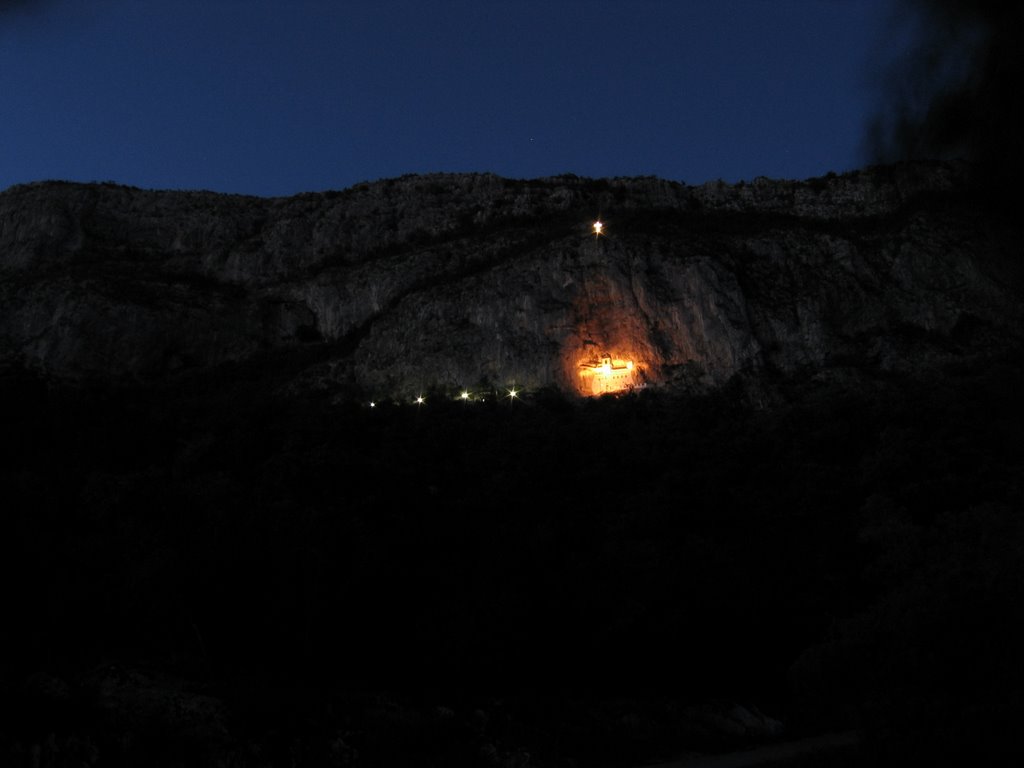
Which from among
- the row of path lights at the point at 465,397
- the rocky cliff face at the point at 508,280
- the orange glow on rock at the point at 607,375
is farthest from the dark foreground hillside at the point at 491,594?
the rocky cliff face at the point at 508,280

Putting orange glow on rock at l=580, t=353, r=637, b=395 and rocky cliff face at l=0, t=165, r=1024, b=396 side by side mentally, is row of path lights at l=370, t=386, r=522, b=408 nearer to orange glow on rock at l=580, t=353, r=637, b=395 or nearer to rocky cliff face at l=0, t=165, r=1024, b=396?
rocky cliff face at l=0, t=165, r=1024, b=396


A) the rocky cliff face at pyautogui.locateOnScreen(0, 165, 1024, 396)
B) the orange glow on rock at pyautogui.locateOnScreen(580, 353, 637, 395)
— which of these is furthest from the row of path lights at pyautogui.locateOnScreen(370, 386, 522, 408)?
the orange glow on rock at pyautogui.locateOnScreen(580, 353, 637, 395)

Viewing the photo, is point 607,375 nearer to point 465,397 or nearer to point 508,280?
point 465,397

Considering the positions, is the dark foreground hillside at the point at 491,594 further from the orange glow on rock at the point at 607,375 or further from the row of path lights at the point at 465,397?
the orange glow on rock at the point at 607,375

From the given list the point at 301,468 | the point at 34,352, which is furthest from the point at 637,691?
the point at 34,352

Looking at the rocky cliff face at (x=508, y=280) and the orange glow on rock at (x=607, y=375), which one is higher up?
the rocky cliff face at (x=508, y=280)

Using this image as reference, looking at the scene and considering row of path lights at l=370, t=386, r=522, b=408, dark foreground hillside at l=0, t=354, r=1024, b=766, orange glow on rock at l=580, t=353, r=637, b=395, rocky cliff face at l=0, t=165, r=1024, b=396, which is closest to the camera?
dark foreground hillside at l=0, t=354, r=1024, b=766

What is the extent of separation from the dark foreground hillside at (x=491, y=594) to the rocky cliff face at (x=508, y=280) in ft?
42.8

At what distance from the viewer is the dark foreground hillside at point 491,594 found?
9.94 meters

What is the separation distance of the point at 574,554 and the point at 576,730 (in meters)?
7.78

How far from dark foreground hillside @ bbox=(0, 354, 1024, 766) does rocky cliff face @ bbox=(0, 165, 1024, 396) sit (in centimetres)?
1303

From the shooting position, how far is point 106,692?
409 inches

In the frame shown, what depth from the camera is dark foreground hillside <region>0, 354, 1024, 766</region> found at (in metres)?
9.94

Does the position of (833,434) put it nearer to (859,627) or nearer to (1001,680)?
(859,627)
